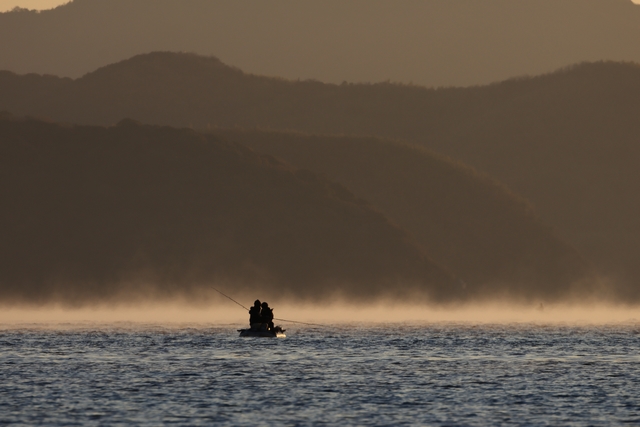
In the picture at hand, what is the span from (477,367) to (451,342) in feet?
90.9

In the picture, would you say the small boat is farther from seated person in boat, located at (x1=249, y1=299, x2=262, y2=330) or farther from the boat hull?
seated person in boat, located at (x1=249, y1=299, x2=262, y2=330)

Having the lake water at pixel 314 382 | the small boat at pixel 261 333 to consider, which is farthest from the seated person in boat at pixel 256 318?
the lake water at pixel 314 382

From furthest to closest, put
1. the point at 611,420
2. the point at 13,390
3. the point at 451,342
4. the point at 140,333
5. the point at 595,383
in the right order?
1. the point at 140,333
2. the point at 451,342
3. the point at 595,383
4. the point at 13,390
5. the point at 611,420

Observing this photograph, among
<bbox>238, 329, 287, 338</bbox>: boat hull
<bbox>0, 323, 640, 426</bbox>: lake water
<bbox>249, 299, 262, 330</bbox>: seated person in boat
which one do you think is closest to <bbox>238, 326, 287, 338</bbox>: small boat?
<bbox>238, 329, 287, 338</bbox>: boat hull

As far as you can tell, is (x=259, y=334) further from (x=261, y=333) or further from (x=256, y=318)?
(x=256, y=318)

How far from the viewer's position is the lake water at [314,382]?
48.9m

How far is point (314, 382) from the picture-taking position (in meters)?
62.2

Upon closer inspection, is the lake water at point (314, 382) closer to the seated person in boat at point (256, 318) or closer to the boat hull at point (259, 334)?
the boat hull at point (259, 334)

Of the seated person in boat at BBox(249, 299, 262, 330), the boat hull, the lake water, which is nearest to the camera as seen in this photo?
the lake water

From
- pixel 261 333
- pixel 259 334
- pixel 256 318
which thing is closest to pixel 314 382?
pixel 261 333

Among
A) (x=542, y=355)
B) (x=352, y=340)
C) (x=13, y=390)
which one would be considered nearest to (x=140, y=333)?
(x=352, y=340)

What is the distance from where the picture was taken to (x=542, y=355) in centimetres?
8381

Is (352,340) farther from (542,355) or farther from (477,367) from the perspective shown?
(477,367)

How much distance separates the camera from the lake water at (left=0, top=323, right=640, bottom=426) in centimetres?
4891
